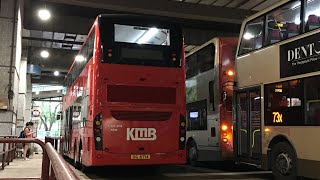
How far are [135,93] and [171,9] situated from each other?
809 cm

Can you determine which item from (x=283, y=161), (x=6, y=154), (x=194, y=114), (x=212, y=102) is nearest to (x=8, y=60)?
(x=6, y=154)

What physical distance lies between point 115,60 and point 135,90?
0.88 meters

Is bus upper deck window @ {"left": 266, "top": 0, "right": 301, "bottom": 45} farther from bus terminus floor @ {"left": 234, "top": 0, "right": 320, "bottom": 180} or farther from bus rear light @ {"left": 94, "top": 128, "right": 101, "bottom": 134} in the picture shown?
bus rear light @ {"left": 94, "top": 128, "right": 101, "bottom": 134}

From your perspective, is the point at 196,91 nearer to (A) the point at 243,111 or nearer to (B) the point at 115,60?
(A) the point at 243,111

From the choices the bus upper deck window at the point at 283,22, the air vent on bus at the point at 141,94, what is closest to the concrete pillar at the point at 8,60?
the air vent on bus at the point at 141,94

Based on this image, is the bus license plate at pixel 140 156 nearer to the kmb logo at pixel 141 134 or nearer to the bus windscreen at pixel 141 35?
the kmb logo at pixel 141 134

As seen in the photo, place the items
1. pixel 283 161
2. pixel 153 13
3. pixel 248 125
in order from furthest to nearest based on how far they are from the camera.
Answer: pixel 153 13
pixel 248 125
pixel 283 161

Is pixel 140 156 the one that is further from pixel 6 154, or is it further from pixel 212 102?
pixel 6 154

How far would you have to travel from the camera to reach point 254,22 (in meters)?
10.5

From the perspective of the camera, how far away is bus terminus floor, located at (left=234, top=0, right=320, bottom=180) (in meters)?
7.97

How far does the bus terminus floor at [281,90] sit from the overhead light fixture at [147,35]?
245 cm

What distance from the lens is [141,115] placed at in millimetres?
9836

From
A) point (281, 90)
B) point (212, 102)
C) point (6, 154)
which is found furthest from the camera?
point (6, 154)

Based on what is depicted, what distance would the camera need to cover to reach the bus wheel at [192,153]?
13.9 m
